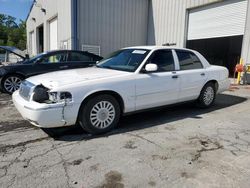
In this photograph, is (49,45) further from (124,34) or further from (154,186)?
(154,186)

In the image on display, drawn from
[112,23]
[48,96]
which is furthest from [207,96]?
[112,23]

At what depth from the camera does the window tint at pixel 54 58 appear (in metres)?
8.32

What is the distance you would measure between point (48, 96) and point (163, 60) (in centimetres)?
251

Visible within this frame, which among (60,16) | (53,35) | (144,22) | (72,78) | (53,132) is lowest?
(53,132)

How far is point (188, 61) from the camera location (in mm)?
5793

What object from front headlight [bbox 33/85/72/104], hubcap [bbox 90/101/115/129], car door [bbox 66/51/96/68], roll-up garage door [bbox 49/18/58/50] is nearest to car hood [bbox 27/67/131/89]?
front headlight [bbox 33/85/72/104]

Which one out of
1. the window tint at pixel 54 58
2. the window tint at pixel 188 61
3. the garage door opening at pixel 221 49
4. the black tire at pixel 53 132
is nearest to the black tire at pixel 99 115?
A: the black tire at pixel 53 132

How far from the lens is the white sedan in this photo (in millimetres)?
3932

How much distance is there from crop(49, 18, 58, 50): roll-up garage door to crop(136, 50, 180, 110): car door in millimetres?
13770

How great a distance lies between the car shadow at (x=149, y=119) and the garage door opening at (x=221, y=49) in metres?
13.9

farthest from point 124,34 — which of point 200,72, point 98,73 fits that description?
point 98,73

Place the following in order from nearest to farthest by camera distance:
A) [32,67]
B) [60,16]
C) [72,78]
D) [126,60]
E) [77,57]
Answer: [72,78]
[126,60]
[32,67]
[77,57]
[60,16]

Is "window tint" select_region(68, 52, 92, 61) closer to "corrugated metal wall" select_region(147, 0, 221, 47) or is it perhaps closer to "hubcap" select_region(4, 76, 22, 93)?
"hubcap" select_region(4, 76, 22, 93)

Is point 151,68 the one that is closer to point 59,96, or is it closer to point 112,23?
point 59,96
